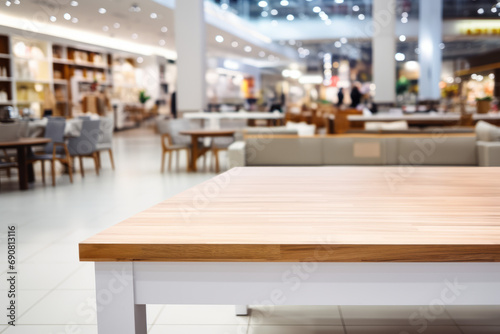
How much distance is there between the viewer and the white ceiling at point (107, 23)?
12.6 metres

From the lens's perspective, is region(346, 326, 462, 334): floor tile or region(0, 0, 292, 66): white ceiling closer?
region(346, 326, 462, 334): floor tile

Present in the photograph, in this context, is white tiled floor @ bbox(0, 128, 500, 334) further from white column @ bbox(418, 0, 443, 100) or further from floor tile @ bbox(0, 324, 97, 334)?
white column @ bbox(418, 0, 443, 100)

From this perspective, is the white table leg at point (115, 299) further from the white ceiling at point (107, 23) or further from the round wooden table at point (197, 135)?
the white ceiling at point (107, 23)

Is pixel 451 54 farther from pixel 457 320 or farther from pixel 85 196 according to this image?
pixel 457 320

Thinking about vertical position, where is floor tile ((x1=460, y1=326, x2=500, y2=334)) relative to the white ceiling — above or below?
below

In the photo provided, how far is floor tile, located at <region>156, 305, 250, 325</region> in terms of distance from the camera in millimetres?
2518

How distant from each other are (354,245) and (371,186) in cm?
91

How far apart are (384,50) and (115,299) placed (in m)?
13.3

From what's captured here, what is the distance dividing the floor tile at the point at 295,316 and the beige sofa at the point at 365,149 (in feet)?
10.2

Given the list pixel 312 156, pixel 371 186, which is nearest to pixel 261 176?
pixel 371 186

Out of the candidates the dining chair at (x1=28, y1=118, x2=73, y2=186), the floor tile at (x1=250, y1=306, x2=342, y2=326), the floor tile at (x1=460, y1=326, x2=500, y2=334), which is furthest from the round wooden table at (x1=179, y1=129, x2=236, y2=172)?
the floor tile at (x1=460, y1=326, x2=500, y2=334)

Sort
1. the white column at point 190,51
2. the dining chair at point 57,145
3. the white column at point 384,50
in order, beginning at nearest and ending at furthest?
the dining chair at point 57,145
the white column at point 190,51
the white column at point 384,50

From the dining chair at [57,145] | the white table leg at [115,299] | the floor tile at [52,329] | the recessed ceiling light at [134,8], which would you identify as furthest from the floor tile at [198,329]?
the recessed ceiling light at [134,8]

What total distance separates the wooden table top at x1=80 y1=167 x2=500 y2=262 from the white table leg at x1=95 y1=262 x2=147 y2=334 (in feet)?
0.13
